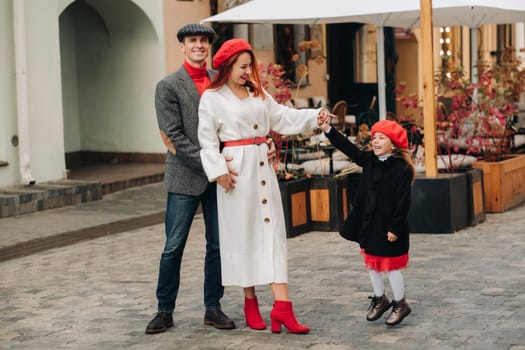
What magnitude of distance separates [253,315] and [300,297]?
0.99 metres

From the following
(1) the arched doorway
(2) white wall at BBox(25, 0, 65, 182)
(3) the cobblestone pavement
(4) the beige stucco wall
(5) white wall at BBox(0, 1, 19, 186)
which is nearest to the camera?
(3) the cobblestone pavement

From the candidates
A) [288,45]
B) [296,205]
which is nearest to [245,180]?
[296,205]

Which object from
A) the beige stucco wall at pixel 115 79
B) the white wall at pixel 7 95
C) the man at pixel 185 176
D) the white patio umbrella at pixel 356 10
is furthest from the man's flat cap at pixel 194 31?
the beige stucco wall at pixel 115 79

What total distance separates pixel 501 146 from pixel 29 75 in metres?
5.80

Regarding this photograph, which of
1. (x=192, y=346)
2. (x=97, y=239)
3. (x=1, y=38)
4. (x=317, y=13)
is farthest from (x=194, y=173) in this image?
(x=1, y=38)

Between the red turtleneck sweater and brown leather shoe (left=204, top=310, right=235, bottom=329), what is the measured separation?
135 centimetres

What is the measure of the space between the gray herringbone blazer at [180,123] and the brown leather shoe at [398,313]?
53.4 inches

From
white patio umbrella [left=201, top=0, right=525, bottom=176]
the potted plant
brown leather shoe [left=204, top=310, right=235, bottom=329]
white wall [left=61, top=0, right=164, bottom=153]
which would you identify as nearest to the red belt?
brown leather shoe [left=204, top=310, right=235, bottom=329]

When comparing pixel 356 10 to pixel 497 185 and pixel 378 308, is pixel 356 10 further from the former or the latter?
pixel 378 308

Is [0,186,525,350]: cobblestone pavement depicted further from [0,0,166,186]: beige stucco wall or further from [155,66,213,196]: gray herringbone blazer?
[0,0,166,186]: beige stucco wall

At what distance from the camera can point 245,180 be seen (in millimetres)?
6652

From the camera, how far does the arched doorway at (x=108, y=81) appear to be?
17516mm

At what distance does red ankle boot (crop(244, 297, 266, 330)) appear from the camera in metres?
6.81

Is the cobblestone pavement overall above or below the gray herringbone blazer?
below
